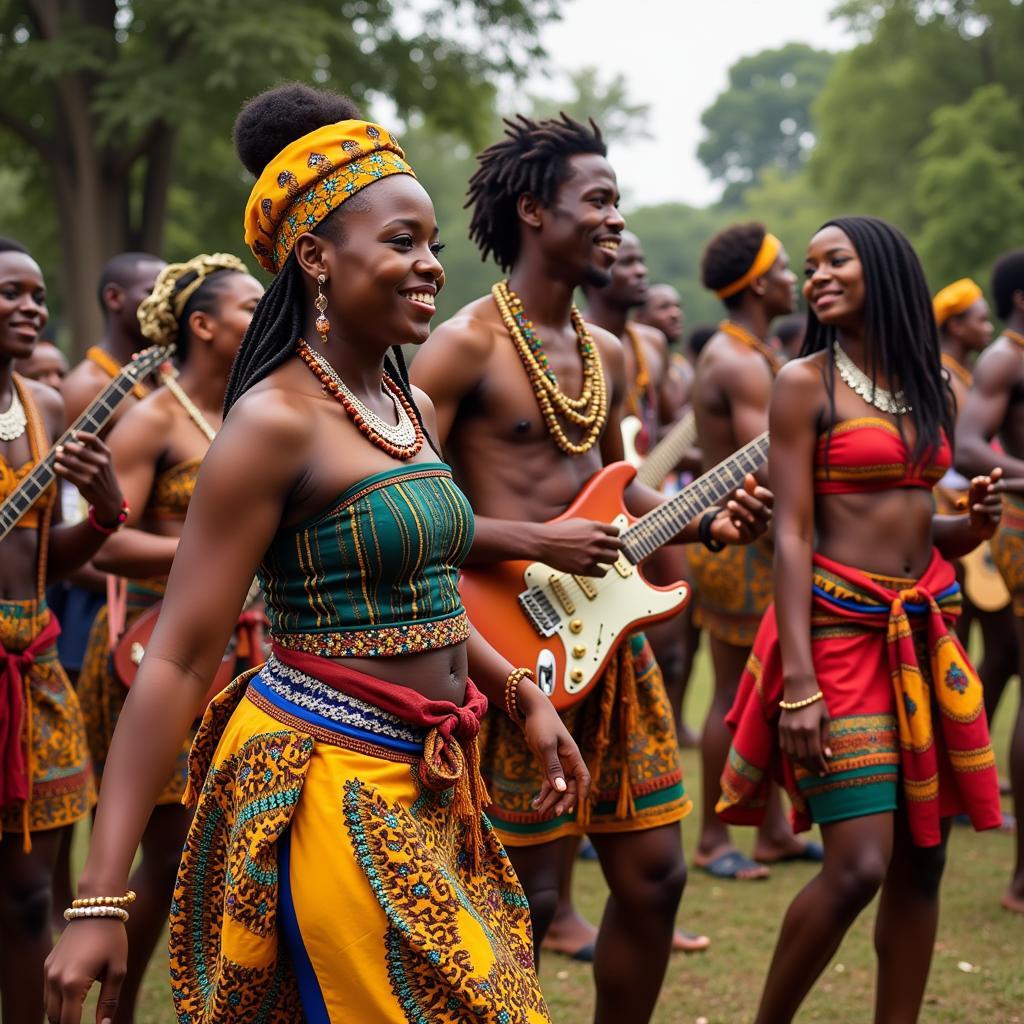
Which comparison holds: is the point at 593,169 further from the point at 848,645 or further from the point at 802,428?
the point at 848,645

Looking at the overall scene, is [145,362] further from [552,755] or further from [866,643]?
[866,643]

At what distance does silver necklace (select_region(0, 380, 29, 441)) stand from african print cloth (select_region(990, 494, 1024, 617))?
391 centimetres

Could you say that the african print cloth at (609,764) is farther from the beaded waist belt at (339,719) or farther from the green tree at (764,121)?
the green tree at (764,121)

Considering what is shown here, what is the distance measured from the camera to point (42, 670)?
422 centimetres

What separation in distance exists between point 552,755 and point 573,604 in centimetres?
118

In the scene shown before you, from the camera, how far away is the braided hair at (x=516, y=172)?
14.3ft

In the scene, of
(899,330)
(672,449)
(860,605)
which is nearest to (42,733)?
(860,605)

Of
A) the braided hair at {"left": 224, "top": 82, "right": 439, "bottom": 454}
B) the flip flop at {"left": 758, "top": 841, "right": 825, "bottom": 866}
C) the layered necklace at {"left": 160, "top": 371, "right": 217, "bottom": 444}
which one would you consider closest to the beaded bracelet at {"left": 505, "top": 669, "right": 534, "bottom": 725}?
the braided hair at {"left": 224, "top": 82, "right": 439, "bottom": 454}

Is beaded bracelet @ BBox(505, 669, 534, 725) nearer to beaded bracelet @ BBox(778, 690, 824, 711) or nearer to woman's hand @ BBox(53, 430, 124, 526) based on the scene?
beaded bracelet @ BBox(778, 690, 824, 711)

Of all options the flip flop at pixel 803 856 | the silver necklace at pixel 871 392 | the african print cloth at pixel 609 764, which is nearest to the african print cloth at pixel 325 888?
the african print cloth at pixel 609 764

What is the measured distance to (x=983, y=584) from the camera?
26.1ft

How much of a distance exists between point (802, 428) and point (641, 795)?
115 centimetres

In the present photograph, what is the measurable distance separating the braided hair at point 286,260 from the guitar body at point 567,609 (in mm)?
1384

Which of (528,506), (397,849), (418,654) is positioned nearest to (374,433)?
(418,654)
